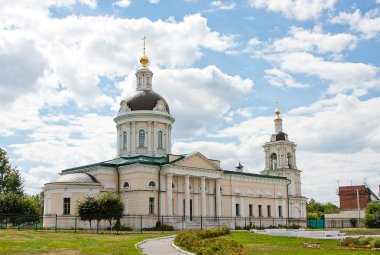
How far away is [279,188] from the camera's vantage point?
6216 centimetres

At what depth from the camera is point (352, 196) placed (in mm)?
84938

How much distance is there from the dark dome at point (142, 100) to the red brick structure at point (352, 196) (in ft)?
148

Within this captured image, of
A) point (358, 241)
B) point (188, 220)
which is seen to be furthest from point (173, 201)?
point (358, 241)

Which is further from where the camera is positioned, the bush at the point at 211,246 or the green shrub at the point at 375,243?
the green shrub at the point at 375,243

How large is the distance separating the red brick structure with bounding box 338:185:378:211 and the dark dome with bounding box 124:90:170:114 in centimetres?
4522

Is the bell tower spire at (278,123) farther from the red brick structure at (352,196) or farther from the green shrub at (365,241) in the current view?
the green shrub at (365,241)

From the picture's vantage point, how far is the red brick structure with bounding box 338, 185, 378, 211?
8394cm

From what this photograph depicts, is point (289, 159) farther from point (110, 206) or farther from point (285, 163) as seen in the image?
point (110, 206)

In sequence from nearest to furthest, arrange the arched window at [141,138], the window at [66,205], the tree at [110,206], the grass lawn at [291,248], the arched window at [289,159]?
the grass lawn at [291,248] < the tree at [110,206] < the window at [66,205] < the arched window at [141,138] < the arched window at [289,159]

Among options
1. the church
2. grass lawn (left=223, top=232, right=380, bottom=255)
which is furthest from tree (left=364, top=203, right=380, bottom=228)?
grass lawn (left=223, top=232, right=380, bottom=255)

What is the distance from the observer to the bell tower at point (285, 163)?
65125 mm

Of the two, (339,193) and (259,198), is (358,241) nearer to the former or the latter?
(259,198)

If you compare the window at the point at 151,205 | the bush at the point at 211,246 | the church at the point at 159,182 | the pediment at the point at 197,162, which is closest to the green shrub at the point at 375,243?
the bush at the point at 211,246

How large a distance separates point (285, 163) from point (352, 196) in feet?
83.5
